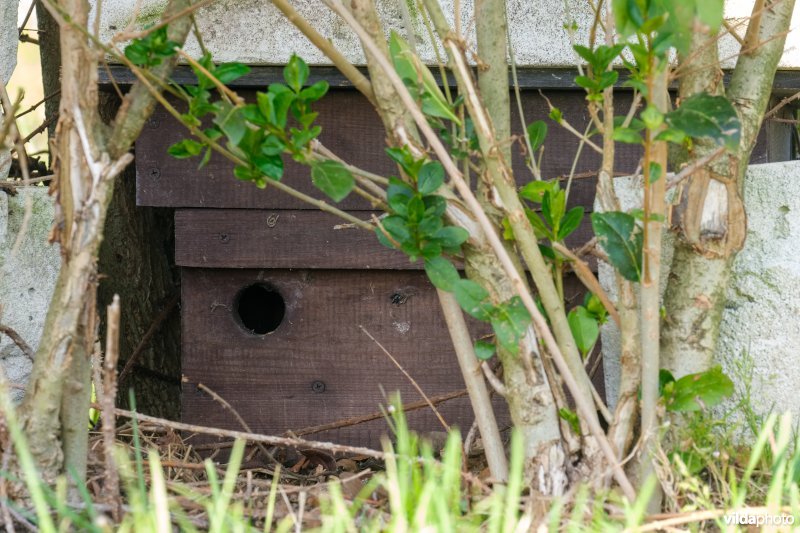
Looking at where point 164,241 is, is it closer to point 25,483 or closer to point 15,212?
point 15,212

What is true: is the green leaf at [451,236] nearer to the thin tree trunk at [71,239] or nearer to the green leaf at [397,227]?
the green leaf at [397,227]

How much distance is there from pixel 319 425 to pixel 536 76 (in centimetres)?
102

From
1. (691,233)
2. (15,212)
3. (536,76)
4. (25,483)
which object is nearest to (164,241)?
(15,212)

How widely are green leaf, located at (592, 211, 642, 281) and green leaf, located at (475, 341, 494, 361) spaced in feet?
0.79

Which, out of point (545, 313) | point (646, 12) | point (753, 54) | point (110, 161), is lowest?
point (545, 313)

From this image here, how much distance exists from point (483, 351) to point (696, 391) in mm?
347

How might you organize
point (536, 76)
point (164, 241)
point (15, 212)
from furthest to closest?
point (164, 241)
point (536, 76)
point (15, 212)

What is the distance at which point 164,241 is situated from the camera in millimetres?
2729

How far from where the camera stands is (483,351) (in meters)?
1.42

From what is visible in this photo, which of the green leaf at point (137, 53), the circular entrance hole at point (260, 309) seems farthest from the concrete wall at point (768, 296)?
the circular entrance hole at point (260, 309)

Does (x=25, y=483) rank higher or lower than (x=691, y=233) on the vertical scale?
lower

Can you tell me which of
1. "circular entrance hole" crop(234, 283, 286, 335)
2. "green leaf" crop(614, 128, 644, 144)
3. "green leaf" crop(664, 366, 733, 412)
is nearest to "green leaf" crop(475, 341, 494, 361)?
"green leaf" crop(664, 366, 733, 412)

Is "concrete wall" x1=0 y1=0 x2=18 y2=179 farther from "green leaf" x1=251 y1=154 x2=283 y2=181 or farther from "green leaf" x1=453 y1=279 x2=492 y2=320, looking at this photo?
"green leaf" x1=453 y1=279 x2=492 y2=320

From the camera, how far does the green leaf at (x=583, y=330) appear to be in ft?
4.91
